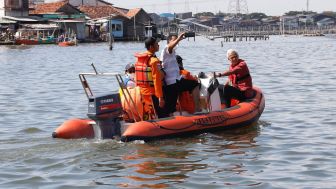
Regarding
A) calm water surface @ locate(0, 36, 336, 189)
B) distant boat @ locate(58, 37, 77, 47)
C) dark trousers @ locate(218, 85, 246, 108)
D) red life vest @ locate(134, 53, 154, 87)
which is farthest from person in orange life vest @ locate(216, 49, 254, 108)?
distant boat @ locate(58, 37, 77, 47)

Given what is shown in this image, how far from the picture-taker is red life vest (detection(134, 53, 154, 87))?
11508 millimetres

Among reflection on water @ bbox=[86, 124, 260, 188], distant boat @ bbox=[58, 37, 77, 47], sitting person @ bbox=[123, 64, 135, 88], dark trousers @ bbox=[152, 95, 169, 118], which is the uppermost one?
sitting person @ bbox=[123, 64, 135, 88]

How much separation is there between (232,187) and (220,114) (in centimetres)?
377

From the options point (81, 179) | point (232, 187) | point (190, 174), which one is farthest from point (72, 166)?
point (232, 187)

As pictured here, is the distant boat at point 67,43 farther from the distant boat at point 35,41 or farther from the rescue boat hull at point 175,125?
the rescue boat hull at point 175,125

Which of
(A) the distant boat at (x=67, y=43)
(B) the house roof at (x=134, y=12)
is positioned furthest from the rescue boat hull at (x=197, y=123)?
(B) the house roof at (x=134, y=12)

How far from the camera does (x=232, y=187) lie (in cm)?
895

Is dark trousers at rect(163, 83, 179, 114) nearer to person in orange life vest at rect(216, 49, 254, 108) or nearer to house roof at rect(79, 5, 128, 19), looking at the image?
person in orange life vest at rect(216, 49, 254, 108)

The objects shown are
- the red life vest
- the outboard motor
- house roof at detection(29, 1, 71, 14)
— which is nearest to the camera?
the outboard motor

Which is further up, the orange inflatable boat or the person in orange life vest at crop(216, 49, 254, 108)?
the person in orange life vest at crop(216, 49, 254, 108)

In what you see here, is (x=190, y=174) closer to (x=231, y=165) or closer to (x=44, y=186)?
(x=231, y=165)

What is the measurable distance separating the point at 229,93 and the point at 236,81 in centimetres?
37

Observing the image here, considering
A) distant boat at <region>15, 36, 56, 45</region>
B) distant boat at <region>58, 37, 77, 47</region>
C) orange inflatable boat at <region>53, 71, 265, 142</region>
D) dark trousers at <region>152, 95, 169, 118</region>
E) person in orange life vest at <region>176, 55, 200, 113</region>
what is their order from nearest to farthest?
orange inflatable boat at <region>53, 71, 265, 142</region>
dark trousers at <region>152, 95, 169, 118</region>
person in orange life vest at <region>176, 55, 200, 113</region>
distant boat at <region>58, 37, 77, 47</region>
distant boat at <region>15, 36, 56, 45</region>

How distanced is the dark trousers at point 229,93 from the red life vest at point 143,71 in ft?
7.24
